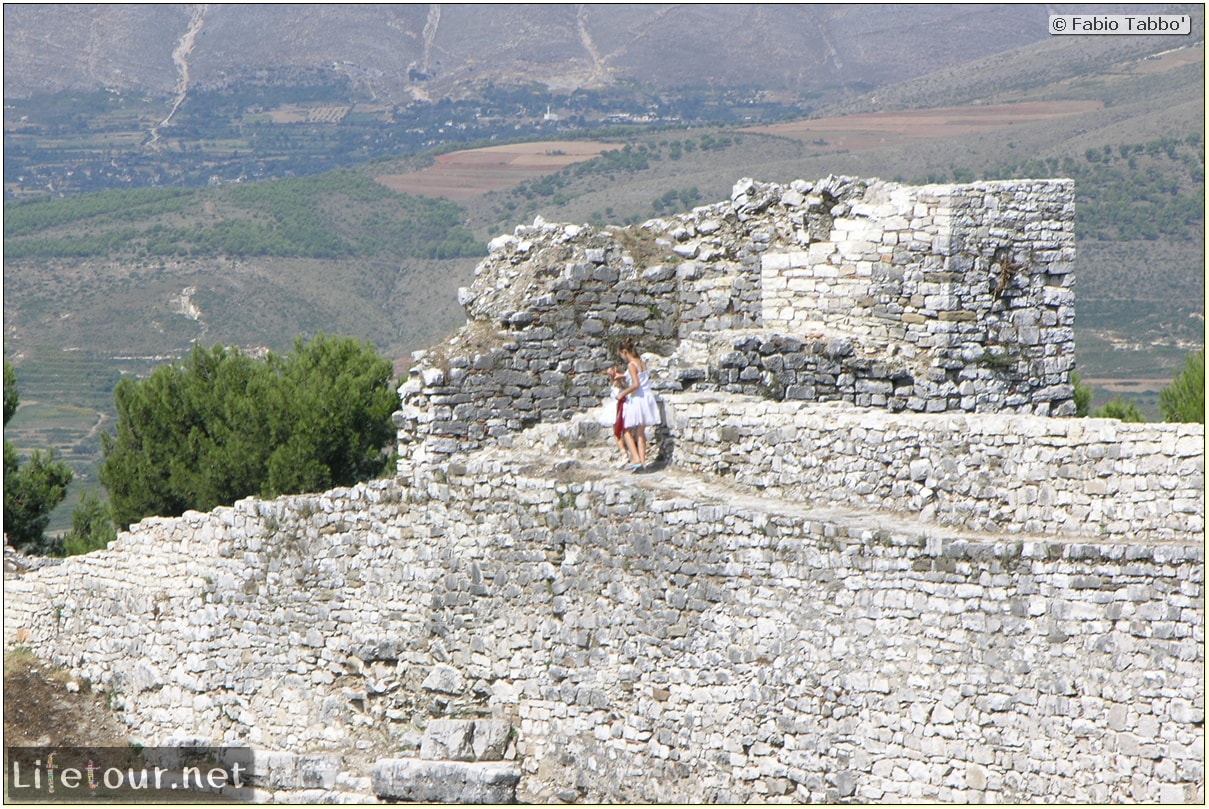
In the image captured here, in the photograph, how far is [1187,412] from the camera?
25.0m

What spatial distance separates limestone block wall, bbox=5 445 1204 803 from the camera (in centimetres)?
1409

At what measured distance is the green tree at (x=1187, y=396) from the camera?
24859 millimetres

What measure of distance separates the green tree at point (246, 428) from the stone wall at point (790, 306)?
19.3 ft

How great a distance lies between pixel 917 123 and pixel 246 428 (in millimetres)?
57744

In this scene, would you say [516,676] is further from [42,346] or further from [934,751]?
[42,346]

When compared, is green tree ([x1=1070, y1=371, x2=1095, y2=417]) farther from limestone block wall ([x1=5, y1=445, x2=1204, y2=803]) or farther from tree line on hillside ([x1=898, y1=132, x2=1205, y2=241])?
tree line on hillside ([x1=898, y1=132, x2=1205, y2=241])

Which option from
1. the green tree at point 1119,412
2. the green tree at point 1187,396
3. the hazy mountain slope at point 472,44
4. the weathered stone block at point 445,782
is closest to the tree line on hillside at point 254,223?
the hazy mountain slope at point 472,44

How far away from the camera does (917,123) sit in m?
80.5

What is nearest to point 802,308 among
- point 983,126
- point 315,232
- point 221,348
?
point 221,348

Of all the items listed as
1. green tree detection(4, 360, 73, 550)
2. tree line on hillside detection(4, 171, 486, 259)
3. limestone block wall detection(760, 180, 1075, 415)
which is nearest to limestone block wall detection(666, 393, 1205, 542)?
limestone block wall detection(760, 180, 1075, 415)

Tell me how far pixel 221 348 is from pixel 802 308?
1312 cm

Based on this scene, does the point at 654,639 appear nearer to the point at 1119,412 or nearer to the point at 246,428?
the point at 246,428

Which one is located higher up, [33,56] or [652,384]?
[33,56]

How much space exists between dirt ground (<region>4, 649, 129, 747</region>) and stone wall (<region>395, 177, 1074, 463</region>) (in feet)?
15.1
